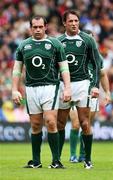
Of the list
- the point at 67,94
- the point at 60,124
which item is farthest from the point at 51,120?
the point at 60,124

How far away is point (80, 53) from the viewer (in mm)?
12836

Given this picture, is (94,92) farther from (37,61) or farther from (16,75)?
(16,75)

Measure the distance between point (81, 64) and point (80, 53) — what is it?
0.18 m

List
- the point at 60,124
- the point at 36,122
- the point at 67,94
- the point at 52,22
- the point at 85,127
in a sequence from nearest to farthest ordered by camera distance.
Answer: the point at 67,94 < the point at 36,122 < the point at 85,127 < the point at 60,124 < the point at 52,22

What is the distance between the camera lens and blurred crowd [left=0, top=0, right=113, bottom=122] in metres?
25.1

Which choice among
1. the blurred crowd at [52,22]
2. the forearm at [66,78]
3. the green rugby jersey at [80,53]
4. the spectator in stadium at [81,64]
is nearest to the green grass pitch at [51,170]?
the spectator in stadium at [81,64]

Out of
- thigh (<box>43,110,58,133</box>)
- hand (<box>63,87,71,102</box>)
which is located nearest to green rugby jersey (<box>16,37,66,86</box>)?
hand (<box>63,87,71,102</box>)

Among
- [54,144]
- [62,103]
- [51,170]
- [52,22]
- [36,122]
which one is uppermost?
[52,22]

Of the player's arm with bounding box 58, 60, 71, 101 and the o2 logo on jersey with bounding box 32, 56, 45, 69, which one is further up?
the o2 logo on jersey with bounding box 32, 56, 45, 69

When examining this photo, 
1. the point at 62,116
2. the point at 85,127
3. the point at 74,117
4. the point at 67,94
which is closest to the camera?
the point at 67,94

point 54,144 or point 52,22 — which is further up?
point 52,22

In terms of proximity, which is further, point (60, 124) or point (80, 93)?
point (60, 124)

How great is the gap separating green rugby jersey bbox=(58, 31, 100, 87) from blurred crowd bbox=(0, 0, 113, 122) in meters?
10.9

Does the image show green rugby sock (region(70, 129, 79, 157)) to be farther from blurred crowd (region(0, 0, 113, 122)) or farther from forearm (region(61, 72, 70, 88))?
blurred crowd (region(0, 0, 113, 122))
